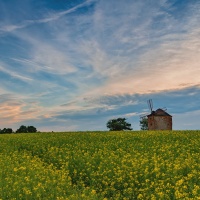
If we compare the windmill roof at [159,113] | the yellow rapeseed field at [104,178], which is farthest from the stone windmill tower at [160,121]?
the yellow rapeseed field at [104,178]

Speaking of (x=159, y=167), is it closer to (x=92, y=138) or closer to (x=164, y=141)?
(x=164, y=141)

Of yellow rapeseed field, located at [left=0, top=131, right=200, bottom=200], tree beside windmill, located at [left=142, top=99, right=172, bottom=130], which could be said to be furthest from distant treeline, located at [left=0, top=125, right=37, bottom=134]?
yellow rapeseed field, located at [left=0, top=131, right=200, bottom=200]

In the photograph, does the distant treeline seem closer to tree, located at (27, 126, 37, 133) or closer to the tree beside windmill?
tree, located at (27, 126, 37, 133)

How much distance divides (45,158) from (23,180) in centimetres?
1039

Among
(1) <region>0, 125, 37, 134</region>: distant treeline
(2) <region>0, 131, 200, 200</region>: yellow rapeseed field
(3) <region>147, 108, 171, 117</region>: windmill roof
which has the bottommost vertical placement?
(2) <region>0, 131, 200, 200</region>: yellow rapeseed field

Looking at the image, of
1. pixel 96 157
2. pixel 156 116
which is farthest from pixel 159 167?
pixel 156 116

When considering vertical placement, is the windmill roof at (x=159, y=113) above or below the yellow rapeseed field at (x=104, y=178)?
above

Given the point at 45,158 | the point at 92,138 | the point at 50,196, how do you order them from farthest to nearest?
the point at 92,138, the point at 45,158, the point at 50,196

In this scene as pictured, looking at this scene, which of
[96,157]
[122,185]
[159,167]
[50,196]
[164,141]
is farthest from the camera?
[164,141]

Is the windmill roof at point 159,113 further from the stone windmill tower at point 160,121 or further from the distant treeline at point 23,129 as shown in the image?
the distant treeline at point 23,129

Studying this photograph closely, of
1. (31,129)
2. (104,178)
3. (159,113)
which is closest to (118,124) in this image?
(159,113)

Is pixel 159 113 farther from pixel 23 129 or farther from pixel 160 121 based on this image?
pixel 23 129

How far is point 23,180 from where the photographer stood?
59.1 ft

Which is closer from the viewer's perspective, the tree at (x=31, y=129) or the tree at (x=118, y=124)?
the tree at (x=31, y=129)
